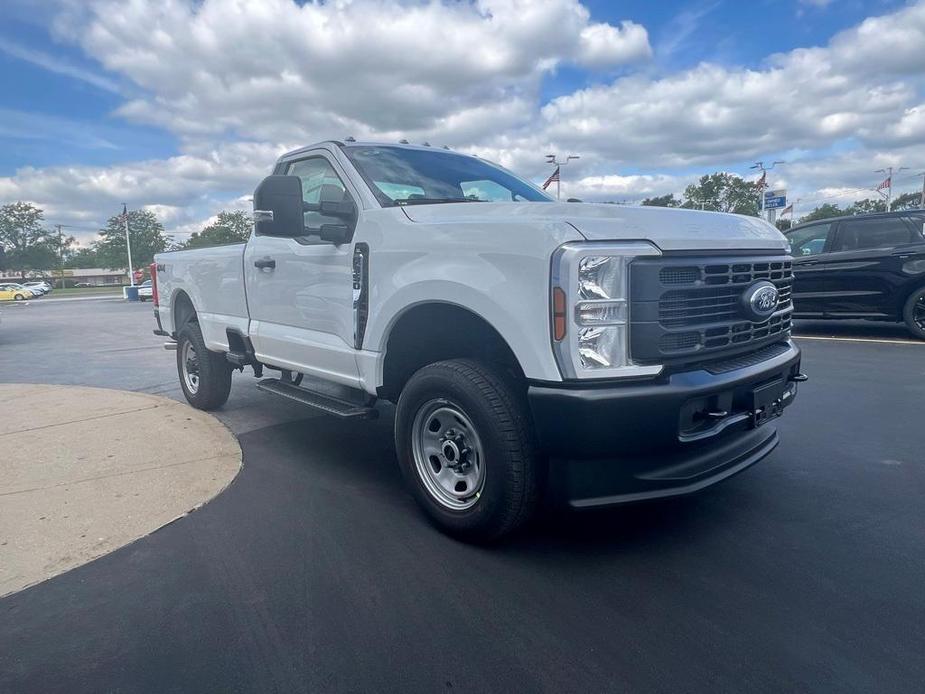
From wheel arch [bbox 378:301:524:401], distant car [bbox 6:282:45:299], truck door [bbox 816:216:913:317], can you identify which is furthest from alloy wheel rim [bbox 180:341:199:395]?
distant car [bbox 6:282:45:299]

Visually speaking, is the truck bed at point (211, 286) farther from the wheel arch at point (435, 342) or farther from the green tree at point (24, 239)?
the green tree at point (24, 239)

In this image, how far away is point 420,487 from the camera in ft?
10.7

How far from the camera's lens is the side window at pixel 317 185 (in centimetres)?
402

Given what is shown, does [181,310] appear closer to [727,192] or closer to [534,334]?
[534,334]

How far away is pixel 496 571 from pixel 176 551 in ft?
5.43

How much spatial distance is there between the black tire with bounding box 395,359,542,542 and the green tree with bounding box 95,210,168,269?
92648 mm

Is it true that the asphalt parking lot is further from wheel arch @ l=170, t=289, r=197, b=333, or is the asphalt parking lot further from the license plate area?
wheel arch @ l=170, t=289, r=197, b=333

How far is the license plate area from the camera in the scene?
2.90 metres

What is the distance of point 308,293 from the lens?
4.16 m

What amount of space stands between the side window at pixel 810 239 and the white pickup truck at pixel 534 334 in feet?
23.5

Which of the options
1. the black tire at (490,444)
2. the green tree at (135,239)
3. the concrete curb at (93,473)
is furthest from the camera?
the green tree at (135,239)

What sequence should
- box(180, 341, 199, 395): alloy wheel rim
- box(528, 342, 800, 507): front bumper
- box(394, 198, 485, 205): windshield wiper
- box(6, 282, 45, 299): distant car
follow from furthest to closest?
box(6, 282, 45, 299): distant car < box(180, 341, 199, 395): alloy wheel rim < box(394, 198, 485, 205): windshield wiper < box(528, 342, 800, 507): front bumper

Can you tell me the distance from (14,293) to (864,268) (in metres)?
57.6

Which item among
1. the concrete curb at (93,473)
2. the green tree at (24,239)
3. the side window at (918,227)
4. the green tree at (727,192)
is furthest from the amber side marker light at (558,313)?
the green tree at (24,239)
